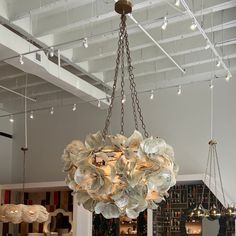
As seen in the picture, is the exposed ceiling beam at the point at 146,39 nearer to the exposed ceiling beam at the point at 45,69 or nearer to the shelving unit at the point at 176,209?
the exposed ceiling beam at the point at 45,69

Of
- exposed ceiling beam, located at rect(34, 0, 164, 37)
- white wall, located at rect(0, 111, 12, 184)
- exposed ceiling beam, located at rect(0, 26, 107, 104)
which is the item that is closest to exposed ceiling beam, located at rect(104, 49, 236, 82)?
exposed ceiling beam, located at rect(0, 26, 107, 104)

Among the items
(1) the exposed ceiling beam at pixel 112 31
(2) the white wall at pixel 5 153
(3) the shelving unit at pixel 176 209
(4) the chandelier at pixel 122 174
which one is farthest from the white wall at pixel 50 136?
(4) the chandelier at pixel 122 174

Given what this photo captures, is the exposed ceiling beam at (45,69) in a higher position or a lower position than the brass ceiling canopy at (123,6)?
higher

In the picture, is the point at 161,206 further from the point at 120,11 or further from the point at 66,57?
the point at 120,11

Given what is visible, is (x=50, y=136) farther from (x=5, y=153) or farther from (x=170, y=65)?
(x=170, y=65)

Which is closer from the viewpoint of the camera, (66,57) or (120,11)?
(120,11)

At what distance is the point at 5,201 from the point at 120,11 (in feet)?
27.9

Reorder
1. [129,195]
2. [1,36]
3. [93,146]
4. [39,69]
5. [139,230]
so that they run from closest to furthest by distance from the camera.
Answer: [129,195] < [93,146] < [1,36] < [39,69] < [139,230]

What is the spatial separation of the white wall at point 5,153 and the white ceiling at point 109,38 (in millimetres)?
1814

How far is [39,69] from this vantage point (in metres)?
8.06

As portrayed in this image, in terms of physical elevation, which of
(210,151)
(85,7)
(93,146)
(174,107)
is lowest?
(93,146)

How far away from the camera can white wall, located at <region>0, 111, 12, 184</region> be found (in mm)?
11797

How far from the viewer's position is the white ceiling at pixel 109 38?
22.5 ft

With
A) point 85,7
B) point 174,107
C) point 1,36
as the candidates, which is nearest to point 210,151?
point 174,107
